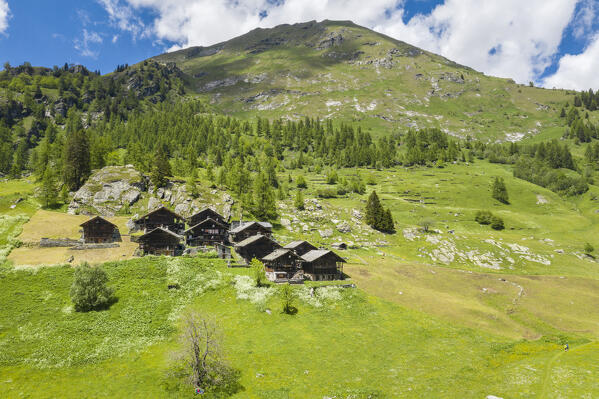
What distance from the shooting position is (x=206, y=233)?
91.8 m

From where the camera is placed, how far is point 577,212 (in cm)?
15912

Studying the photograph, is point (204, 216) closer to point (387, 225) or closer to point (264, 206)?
point (264, 206)

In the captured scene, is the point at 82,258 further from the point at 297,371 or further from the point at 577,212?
the point at 577,212

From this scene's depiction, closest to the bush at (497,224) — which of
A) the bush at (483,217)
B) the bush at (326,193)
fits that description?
the bush at (483,217)

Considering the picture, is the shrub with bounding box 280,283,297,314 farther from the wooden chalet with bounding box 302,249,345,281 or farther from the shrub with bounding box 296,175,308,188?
the shrub with bounding box 296,175,308,188

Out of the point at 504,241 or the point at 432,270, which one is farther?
the point at 504,241

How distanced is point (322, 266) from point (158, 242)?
1596 inches

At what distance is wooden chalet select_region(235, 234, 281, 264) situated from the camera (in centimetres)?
8044

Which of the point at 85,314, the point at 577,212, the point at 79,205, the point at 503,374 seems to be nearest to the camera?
the point at 503,374

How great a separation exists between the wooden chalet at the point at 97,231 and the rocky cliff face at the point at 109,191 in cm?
2117

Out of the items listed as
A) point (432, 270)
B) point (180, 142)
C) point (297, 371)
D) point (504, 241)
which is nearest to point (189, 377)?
point (297, 371)

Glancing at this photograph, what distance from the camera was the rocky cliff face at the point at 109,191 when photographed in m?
100

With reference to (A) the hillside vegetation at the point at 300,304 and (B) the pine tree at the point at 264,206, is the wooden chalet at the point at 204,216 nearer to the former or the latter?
(A) the hillside vegetation at the point at 300,304

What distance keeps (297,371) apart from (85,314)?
34.1 meters
